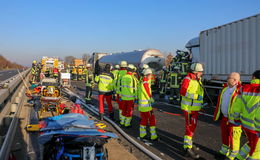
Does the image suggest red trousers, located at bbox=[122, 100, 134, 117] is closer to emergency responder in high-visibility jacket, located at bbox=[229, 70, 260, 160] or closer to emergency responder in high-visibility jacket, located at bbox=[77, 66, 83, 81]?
emergency responder in high-visibility jacket, located at bbox=[229, 70, 260, 160]

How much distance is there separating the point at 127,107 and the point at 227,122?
3.35m

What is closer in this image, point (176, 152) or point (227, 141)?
point (227, 141)

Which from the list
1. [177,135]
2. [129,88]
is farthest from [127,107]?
[177,135]

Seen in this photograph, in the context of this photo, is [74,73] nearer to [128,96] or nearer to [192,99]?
[128,96]

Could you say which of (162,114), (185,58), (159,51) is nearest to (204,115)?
(162,114)

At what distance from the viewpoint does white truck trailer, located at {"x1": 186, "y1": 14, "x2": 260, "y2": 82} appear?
351 inches

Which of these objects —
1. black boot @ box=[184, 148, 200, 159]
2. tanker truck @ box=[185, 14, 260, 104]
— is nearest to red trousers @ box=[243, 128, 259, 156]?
black boot @ box=[184, 148, 200, 159]

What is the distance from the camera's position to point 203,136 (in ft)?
21.7

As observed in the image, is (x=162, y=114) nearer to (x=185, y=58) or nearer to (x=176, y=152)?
(x=176, y=152)

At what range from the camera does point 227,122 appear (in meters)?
4.88

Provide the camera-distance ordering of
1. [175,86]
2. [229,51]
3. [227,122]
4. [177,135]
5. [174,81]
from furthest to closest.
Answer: [174,81]
[175,86]
[229,51]
[177,135]
[227,122]

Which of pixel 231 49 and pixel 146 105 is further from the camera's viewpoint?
pixel 231 49

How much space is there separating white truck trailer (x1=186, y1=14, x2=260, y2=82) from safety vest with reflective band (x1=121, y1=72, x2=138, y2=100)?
181 inches

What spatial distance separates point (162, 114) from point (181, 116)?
785mm
